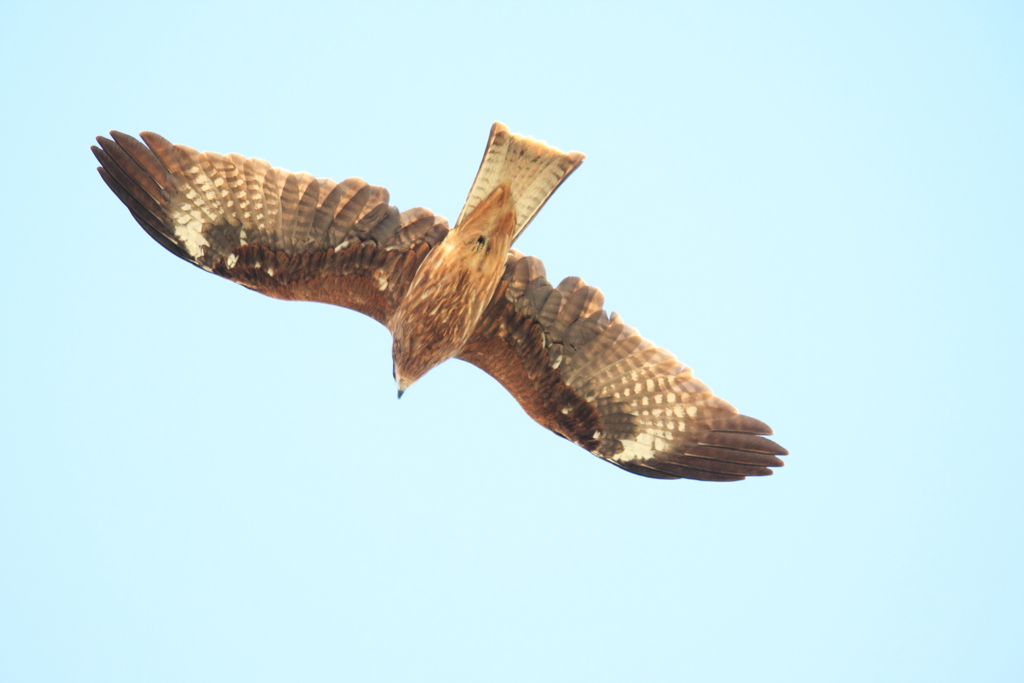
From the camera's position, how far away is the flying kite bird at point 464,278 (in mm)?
7316

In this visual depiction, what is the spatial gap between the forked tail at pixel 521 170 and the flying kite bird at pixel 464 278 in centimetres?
1

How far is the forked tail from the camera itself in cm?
728

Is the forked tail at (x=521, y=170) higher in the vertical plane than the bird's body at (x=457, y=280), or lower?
higher

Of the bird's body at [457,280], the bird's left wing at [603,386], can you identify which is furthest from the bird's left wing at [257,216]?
the bird's left wing at [603,386]

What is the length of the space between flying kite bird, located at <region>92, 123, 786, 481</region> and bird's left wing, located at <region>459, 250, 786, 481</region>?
1 cm

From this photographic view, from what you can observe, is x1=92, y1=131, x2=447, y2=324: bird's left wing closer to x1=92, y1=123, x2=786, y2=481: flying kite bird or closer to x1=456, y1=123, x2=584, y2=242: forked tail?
x1=92, y1=123, x2=786, y2=481: flying kite bird

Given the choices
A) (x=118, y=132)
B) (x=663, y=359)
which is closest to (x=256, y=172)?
(x=118, y=132)

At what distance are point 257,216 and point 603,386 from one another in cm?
296

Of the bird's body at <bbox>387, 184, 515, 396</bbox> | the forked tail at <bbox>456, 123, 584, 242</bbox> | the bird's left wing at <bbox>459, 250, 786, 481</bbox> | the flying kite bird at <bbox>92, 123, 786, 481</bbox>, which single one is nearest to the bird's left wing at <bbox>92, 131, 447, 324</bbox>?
the flying kite bird at <bbox>92, 123, 786, 481</bbox>

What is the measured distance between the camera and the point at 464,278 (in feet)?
24.4

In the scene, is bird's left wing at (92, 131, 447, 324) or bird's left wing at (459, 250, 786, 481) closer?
bird's left wing at (92, 131, 447, 324)

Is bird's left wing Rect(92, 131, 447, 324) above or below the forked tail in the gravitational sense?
below

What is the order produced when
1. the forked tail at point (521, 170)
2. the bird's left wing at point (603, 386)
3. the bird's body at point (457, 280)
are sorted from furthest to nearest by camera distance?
the bird's left wing at point (603, 386), the bird's body at point (457, 280), the forked tail at point (521, 170)

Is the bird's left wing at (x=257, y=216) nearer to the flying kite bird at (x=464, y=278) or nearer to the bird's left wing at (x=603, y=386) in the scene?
the flying kite bird at (x=464, y=278)
